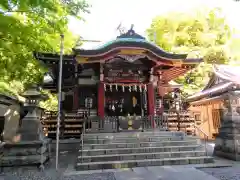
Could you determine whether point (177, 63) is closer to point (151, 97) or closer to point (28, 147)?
point (151, 97)

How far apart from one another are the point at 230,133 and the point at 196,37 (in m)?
15.6

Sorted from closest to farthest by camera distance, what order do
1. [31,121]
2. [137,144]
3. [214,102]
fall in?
[31,121] → [137,144] → [214,102]

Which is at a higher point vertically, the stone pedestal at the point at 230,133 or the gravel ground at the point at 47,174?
the stone pedestal at the point at 230,133

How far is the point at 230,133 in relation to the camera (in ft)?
27.1

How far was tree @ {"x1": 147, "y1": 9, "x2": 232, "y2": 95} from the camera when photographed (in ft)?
65.7

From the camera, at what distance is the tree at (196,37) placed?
65.7ft

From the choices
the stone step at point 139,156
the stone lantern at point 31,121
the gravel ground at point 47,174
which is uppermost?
the stone lantern at point 31,121

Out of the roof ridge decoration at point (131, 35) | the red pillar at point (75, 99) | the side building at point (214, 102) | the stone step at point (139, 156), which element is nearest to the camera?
the stone step at point (139, 156)

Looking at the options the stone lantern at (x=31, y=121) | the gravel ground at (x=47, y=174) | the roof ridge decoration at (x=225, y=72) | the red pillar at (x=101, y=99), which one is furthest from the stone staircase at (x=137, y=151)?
the roof ridge decoration at (x=225, y=72)

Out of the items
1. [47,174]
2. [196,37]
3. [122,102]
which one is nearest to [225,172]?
[47,174]

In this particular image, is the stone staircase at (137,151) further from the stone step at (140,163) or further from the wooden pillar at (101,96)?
the wooden pillar at (101,96)

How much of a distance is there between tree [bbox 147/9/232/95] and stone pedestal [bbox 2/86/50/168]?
15463 mm

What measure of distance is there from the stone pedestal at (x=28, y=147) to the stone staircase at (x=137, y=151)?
1.50 meters

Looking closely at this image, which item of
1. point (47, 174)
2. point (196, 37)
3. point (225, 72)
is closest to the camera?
point (47, 174)
